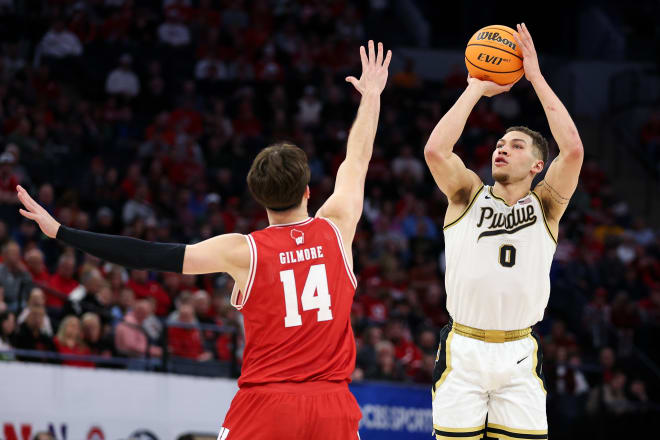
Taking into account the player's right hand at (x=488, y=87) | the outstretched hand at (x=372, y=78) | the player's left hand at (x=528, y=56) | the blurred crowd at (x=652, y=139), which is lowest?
the outstretched hand at (x=372, y=78)

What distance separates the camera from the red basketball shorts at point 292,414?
4.79 m

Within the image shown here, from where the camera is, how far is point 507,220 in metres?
6.45

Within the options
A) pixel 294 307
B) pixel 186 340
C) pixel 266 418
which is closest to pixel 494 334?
pixel 294 307

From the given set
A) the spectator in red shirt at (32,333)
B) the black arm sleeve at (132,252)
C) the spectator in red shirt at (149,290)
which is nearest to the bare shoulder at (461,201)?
the black arm sleeve at (132,252)

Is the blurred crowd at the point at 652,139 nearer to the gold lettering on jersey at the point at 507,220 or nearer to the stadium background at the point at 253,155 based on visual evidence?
the stadium background at the point at 253,155

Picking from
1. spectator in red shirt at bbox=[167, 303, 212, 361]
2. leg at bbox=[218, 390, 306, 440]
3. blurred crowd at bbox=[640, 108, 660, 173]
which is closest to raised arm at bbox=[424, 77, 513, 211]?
leg at bbox=[218, 390, 306, 440]

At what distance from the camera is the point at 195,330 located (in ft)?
41.8

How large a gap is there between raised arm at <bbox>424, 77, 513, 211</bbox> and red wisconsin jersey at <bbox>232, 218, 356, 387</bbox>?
1632mm

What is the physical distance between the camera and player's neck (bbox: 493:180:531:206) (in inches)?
258

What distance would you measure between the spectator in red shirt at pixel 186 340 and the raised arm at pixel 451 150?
6.49 metres

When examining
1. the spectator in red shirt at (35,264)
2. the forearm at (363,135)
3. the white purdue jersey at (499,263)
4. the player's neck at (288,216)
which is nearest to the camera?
the player's neck at (288,216)

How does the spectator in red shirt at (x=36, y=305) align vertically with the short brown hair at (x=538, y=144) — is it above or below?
below

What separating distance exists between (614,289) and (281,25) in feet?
29.3

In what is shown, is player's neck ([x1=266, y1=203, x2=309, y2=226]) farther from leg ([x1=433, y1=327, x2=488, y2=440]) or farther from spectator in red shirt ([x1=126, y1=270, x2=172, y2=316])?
spectator in red shirt ([x1=126, y1=270, x2=172, y2=316])
